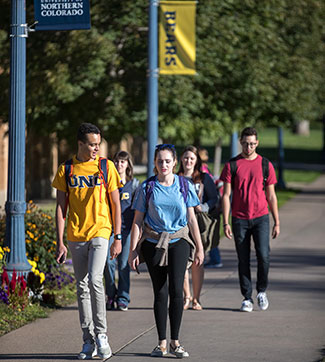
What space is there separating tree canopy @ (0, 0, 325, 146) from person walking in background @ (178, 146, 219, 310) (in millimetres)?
6591

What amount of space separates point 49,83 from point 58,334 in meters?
9.30

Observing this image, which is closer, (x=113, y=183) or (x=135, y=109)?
(x=113, y=183)

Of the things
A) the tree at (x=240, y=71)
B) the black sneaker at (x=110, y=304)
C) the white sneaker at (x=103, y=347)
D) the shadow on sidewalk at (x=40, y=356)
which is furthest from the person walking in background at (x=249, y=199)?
the tree at (x=240, y=71)

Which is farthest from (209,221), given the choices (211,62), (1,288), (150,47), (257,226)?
(211,62)

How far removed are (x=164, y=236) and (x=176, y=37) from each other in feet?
21.3

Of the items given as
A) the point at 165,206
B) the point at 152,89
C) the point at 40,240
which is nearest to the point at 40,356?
the point at 165,206

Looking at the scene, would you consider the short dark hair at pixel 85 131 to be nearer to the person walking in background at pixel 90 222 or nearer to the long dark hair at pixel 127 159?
the person walking in background at pixel 90 222

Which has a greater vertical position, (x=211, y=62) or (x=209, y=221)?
(x=211, y=62)

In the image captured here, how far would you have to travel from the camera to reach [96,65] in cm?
1709

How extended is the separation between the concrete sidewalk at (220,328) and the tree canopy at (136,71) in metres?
6.19

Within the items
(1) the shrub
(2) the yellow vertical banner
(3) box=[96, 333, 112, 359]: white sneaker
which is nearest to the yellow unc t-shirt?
(3) box=[96, 333, 112, 359]: white sneaker

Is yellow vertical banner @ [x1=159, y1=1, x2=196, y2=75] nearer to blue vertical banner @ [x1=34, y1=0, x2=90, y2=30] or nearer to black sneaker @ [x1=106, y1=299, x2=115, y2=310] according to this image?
blue vertical banner @ [x1=34, y1=0, x2=90, y2=30]

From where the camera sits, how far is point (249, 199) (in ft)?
29.3

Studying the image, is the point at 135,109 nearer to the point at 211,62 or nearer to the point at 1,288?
the point at 211,62
